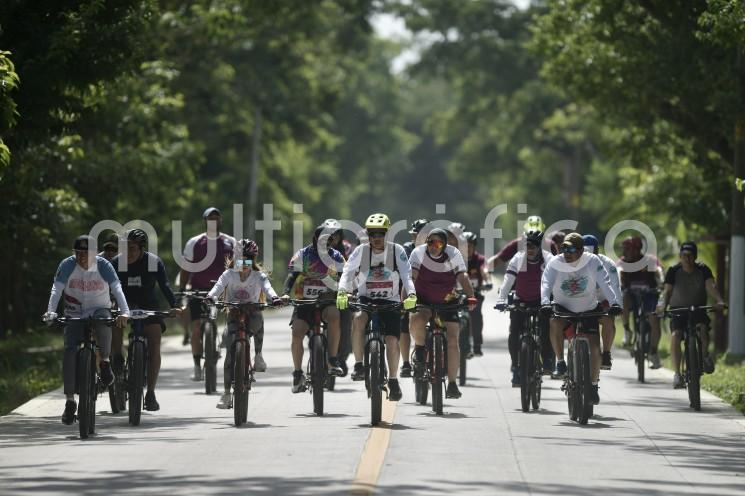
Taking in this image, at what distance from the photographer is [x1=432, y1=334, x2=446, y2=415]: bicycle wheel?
1681cm

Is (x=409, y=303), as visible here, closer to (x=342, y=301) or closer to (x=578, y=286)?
(x=342, y=301)

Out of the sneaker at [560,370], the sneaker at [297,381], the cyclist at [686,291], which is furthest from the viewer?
the cyclist at [686,291]

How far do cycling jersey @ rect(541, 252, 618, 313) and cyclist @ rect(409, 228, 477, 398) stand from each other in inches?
37.8

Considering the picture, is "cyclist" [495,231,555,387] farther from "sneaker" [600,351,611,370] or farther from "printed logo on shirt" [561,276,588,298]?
"printed logo on shirt" [561,276,588,298]

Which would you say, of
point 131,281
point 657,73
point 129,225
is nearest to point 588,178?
point 129,225

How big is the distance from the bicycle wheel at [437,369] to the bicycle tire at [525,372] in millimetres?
Result: 864

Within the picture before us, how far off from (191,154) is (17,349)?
6.37 m

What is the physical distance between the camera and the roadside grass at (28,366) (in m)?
21.0

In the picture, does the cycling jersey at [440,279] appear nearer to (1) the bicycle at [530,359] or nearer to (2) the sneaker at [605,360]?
(1) the bicycle at [530,359]

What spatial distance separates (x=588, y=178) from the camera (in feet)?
207

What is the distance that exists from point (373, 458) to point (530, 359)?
4.73 m

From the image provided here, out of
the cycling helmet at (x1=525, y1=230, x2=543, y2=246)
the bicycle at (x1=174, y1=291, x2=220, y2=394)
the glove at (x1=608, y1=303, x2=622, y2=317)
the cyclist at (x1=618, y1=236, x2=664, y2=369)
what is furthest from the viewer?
the cyclist at (x1=618, y1=236, x2=664, y2=369)

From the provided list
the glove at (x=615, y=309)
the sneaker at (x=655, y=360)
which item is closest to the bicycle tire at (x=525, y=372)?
the glove at (x=615, y=309)

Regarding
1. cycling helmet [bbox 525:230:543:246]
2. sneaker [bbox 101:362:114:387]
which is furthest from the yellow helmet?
cycling helmet [bbox 525:230:543:246]
